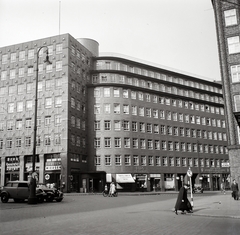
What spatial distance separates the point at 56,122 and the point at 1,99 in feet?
43.5

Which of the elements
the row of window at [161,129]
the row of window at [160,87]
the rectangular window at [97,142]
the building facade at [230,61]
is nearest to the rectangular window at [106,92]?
the row of window at [160,87]

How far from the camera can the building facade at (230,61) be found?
33844 mm

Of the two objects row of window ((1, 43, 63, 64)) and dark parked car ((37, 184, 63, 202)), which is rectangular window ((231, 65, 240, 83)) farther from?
row of window ((1, 43, 63, 64))

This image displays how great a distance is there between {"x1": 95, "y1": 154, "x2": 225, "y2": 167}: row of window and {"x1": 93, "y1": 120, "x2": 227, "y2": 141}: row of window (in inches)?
204

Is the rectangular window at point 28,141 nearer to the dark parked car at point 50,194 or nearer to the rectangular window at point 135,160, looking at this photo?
the rectangular window at point 135,160

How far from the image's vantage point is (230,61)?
1369 inches

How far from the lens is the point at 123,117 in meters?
62.1

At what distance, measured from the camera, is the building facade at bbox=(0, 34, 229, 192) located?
55.2 m

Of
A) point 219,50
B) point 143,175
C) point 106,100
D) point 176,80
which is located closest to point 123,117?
point 106,100

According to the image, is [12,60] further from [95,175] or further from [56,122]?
[95,175]

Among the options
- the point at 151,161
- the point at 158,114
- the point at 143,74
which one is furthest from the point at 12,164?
the point at 143,74

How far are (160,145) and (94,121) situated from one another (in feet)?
49.3

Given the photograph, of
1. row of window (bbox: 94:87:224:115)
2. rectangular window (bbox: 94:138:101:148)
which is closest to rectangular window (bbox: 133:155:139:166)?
rectangular window (bbox: 94:138:101:148)

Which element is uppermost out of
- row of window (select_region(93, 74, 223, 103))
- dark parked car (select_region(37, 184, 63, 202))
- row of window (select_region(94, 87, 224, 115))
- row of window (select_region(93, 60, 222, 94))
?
row of window (select_region(93, 60, 222, 94))
